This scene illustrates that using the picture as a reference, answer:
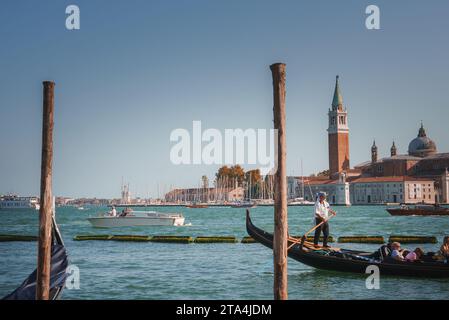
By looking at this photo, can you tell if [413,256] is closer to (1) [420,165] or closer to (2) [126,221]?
(2) [126,221]

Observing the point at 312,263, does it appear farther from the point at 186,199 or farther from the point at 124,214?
the point at 186,199

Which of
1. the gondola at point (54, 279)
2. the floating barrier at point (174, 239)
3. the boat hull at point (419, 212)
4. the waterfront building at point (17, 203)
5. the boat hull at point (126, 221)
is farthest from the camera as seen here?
the waterfront building at point (17, 203)

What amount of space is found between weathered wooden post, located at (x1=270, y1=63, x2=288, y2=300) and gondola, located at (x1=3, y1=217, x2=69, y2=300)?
2.76m

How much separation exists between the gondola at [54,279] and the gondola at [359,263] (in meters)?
4.92

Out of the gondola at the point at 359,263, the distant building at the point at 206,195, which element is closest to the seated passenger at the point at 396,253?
the gondola at the point at 359,263

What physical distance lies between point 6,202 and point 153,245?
9057 centimetres

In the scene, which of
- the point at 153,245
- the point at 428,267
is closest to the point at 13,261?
the point at 153,245

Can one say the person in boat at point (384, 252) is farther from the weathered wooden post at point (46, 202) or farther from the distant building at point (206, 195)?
the distant building at point (206, 195)

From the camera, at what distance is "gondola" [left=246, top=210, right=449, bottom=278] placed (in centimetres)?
1005

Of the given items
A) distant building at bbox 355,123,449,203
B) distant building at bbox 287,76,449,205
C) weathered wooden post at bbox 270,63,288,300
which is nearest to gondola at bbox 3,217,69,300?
weathered wooden post at bbox 270,63,288,300

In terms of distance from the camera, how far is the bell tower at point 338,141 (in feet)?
277

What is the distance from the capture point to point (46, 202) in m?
6.66

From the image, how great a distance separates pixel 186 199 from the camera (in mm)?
102750

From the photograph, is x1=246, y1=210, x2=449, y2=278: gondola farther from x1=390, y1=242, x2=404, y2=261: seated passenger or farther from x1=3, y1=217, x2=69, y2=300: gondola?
x1=3, y1=217, x2=69, y2=300: gondola
